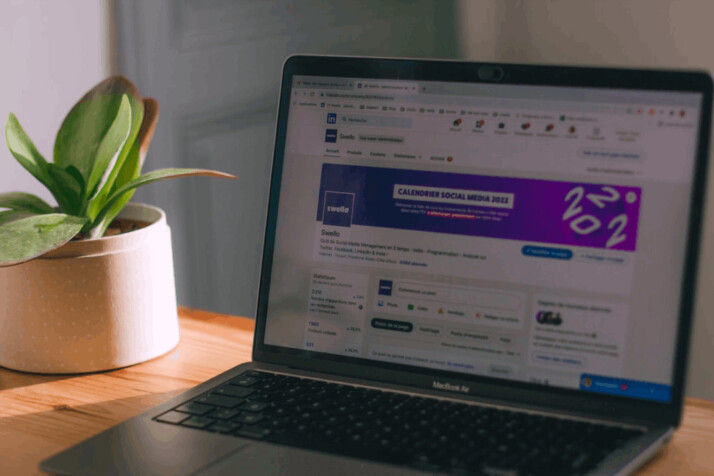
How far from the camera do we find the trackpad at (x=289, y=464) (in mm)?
552

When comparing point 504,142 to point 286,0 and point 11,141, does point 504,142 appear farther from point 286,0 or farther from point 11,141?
point 286,0

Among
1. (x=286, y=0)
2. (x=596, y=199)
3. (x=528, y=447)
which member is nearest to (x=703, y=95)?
(x=596, y=199)

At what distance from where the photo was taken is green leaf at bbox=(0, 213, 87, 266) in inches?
26.6

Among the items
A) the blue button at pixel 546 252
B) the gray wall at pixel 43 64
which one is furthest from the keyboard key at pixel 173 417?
the gray wall at pixel 43 64

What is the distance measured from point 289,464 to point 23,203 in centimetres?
44

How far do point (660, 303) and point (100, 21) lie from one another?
41.8 inches

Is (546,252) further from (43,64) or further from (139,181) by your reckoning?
(43,64)

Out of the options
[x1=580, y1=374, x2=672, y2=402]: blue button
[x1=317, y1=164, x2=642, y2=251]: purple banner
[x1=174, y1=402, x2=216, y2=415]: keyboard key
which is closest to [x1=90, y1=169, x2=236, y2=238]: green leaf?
[x1=317, y1=164, x2=642, y2=251]: purple banner

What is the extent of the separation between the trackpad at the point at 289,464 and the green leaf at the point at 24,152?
0.39m

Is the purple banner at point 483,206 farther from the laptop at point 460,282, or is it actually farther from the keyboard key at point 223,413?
the keyboard key at point 223,413

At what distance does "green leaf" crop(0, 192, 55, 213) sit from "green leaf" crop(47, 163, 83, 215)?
1.0 inches

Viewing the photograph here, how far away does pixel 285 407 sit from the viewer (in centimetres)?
65

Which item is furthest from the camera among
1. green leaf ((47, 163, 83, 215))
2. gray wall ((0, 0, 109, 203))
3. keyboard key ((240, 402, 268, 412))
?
gray wall ((0, 0, 109, 203))

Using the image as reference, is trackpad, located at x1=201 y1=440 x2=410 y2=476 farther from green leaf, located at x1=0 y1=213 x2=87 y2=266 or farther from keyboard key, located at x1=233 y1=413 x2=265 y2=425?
green leaf, located at x1=0 y1=213 x2=87 y2=266
